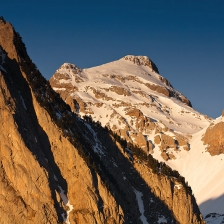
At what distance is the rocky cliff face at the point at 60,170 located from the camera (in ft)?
218

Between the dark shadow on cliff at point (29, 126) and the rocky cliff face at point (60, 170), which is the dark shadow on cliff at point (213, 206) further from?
the dark shadow on cliff at point (29, 126)

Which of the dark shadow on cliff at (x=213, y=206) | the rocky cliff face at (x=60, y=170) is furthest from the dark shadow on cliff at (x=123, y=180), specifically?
the dark shadow on cliff at (x=213, y=206)

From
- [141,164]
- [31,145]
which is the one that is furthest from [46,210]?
[141,164]

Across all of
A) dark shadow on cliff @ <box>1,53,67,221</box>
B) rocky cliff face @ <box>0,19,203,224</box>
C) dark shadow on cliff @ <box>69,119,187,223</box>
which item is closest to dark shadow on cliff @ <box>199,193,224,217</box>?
rocky cliff face @ <box>0,19,203,224</box>

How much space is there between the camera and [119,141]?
9975cm

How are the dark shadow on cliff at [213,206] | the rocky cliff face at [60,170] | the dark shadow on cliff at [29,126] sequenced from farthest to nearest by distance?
the dark shadow on cliff at [213,206]
the dark shadow on cliff at [29,126]
the rocky cliff face at [60,170]

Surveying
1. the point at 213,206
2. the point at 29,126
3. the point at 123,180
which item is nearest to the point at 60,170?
the point at 29,126

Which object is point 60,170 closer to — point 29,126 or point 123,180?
point 29,126

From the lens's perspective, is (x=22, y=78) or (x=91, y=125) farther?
(x=91, y=125)

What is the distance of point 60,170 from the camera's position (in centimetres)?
7462

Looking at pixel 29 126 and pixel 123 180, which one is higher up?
pixel 29 126

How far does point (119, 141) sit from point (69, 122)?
747 inches

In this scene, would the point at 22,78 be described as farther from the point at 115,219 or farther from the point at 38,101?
the point at 115,219

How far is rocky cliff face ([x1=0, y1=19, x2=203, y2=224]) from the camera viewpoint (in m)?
66.3
